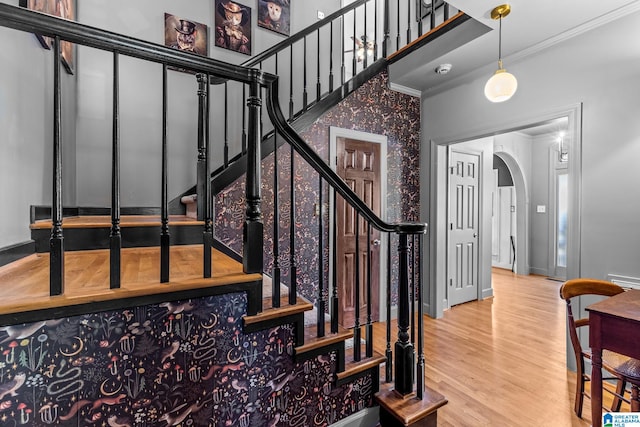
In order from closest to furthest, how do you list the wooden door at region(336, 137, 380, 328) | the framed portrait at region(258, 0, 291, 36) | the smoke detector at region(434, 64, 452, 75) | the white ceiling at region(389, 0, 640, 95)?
the white ceiling at region(389, 0, 640, 95)
the smoke detector at region(434, 64, 452, 75)
the wooden door at region(336, 137, 380, 328)
the framed portrait at region(258, 0, 291, 36)

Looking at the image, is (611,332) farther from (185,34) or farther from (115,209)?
(185,34)

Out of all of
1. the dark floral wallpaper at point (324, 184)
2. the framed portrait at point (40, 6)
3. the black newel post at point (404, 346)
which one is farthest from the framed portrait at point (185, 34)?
the black newel post at point (404, 346)

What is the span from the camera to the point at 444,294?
12.8 feet

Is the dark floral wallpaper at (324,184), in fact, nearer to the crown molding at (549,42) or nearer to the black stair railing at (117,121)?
the crown molding at (549,42)

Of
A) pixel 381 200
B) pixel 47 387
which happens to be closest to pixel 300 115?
pixel 381 200

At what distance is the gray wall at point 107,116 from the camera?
1.69 meters

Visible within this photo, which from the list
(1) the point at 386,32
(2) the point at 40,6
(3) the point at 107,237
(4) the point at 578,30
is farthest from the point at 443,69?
(3) the point at 107,237

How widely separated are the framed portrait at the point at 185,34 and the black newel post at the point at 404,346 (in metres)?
Answer: 2.83

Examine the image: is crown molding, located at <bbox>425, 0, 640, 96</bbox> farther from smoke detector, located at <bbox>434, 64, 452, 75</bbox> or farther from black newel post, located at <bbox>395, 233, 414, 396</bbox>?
black newel post, located at <bbox>395, 233, 414, 396</bbox>

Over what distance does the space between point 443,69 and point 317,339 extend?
3011 mm

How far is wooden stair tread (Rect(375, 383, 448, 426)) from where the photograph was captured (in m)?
1.56

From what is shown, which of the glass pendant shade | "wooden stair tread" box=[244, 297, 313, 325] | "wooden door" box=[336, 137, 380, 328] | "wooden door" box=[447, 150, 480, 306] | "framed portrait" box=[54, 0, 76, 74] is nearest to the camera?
"wooden stair tread" box=[244, 297, 313, 325]

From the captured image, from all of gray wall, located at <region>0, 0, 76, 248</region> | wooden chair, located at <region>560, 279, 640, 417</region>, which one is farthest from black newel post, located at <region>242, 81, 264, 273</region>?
wooden chair, located at <region>560, 279, 640, 417</region>

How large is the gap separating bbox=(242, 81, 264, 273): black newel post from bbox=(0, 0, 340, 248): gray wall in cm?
126
